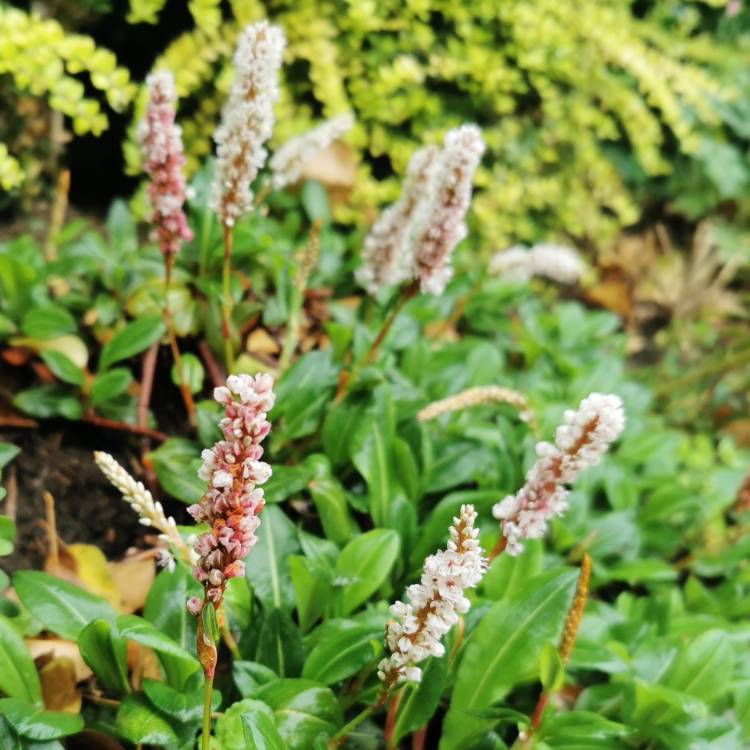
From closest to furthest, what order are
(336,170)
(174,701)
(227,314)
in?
1. (174,701)
2. (227,314)
3. (336,170)

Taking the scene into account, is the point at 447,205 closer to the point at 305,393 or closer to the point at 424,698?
the point at 305,393

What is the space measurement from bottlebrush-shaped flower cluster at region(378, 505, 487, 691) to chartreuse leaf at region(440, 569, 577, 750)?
40 centimetres

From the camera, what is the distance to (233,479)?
1021 millimetres

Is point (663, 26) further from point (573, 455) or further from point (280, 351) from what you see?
point (573, 455)

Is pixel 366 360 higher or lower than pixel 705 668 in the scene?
higher

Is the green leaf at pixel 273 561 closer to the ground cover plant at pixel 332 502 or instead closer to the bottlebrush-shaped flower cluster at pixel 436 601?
the ground cover plant at pixel 332 502

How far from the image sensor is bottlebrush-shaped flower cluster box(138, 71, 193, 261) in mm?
1631

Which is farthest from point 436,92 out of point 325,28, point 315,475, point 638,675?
point 638,675

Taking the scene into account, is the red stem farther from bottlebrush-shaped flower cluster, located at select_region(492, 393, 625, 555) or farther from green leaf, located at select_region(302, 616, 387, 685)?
bottlebrush-shaped flower cluster, located at select_region(492, 393, 625, 555)

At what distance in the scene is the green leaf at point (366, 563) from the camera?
6.04ft

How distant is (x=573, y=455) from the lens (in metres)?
1.33

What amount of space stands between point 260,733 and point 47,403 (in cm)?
122

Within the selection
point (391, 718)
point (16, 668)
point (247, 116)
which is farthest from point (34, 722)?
point (247, 116)

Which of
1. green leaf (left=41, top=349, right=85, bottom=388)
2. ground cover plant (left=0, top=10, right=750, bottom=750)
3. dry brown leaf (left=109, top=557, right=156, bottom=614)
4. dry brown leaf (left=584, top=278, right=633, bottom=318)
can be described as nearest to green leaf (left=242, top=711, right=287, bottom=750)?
ground cover plant (left=0, top=10, right=750, bottom=750)
